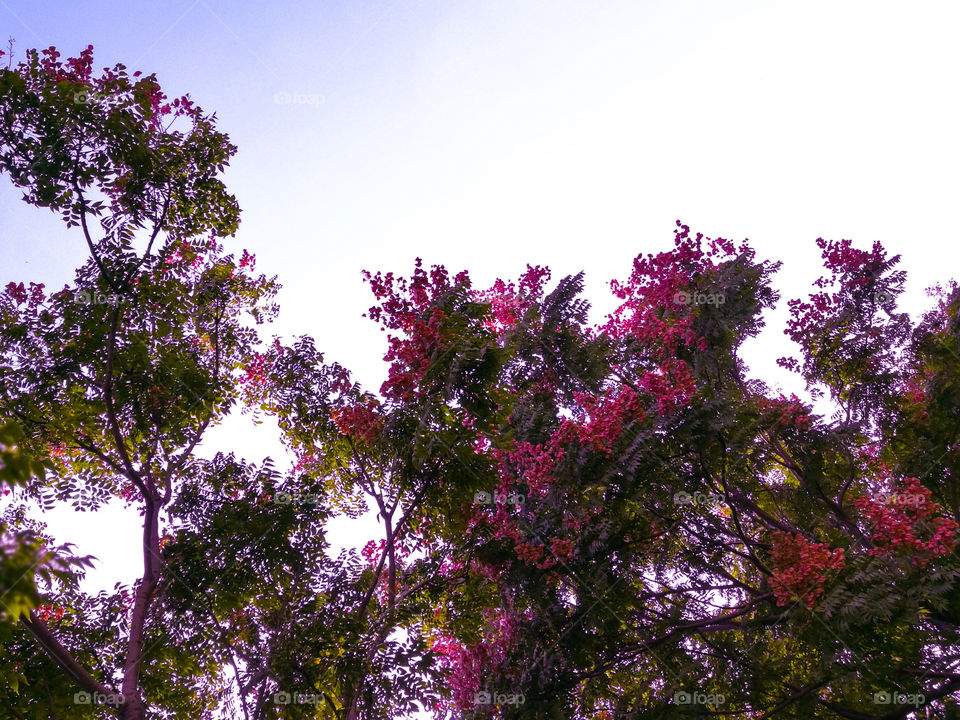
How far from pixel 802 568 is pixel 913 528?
1.22 m

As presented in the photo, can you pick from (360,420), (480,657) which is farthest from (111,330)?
(480,657)

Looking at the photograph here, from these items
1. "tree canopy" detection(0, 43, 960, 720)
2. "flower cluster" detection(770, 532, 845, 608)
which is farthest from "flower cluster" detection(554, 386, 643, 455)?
"flower cluster" detection(770, 532, 845, 608)

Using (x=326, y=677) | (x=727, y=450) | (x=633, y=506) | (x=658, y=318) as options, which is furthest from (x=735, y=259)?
(x=326, y=677)

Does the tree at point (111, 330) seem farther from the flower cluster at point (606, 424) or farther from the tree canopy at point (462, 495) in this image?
the flower cluster at point (606, 424)

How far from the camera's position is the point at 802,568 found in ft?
21.8

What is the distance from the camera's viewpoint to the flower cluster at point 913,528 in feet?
21.3

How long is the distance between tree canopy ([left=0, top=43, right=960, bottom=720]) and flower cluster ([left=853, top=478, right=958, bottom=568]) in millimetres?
31

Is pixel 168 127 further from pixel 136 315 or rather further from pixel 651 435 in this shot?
pixel 651 435

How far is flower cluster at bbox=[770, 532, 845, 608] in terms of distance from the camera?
257 inches

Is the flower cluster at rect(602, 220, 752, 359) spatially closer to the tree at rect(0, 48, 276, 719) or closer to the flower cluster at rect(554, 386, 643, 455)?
the flower cluster at rect(554, 386, 643, 455)

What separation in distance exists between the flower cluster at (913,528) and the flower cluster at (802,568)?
0.48 metres

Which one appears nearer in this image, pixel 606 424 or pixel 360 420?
pixel 606 424

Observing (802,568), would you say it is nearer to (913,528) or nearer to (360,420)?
(913,528)

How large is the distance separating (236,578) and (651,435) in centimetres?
521
